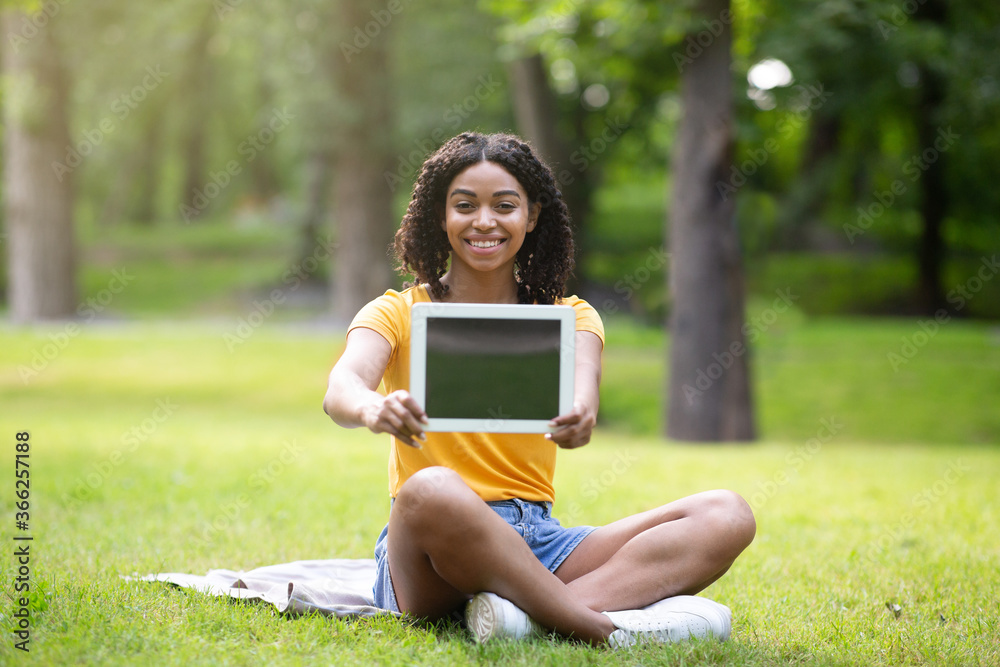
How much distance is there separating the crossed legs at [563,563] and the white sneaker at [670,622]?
37mm

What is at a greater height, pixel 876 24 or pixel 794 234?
pixel 876 24

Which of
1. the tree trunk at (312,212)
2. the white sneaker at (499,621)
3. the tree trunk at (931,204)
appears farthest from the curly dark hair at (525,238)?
the tree trunk at (312,212)

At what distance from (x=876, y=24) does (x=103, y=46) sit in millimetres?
12311

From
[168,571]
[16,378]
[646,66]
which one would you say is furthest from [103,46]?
[168,571]

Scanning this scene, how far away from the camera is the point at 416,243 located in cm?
329

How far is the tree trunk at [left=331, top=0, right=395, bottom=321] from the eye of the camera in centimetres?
1577

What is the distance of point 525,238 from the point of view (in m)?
3.38

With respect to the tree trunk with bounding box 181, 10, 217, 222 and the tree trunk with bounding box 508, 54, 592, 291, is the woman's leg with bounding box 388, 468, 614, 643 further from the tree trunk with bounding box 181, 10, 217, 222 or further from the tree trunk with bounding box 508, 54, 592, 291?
the tree trunk with bounding box 181, 10, 217, 222

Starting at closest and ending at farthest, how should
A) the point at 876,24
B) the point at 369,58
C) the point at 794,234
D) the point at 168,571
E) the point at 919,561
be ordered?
the point at 168,571 < the point at 919,561 < the point at 876,24 < the point at 369,58 < the point at 794,234

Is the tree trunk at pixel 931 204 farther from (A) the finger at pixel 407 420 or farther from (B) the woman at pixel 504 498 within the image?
(A) the finger at pixel 407 420

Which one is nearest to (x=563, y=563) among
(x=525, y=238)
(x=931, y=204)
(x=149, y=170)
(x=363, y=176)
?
(x=525, y=238)

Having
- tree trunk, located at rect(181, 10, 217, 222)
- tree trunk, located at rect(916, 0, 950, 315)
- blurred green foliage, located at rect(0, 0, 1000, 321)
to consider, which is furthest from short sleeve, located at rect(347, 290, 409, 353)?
tree trunk, located at rect(916, 0, 950, 315)

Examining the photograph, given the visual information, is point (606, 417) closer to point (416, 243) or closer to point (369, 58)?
point (369, 58)

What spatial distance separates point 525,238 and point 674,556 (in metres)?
1.20
